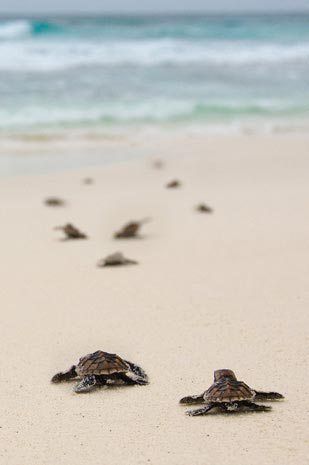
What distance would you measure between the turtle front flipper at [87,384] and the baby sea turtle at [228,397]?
462 mm

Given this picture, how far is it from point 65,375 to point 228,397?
3.02 feet

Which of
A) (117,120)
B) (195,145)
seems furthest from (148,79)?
(195,145)

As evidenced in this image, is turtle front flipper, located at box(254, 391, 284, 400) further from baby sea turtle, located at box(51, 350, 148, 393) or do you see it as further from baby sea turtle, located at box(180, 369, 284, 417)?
baby sea turtle, located at box(51, 350, 148, 393)

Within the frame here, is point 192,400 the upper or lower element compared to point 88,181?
lower

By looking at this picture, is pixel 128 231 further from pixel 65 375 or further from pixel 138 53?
pixel 138 53

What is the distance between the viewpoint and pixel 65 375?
4.06m

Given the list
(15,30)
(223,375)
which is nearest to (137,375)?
(223,375)

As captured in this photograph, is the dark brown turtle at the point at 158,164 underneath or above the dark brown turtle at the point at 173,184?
above

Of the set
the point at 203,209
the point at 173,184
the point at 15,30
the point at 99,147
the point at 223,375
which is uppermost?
the point at 15,30

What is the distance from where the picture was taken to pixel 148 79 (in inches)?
949

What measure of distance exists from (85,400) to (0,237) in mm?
3914

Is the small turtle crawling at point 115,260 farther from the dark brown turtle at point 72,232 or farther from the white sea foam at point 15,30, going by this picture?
the white sea foam at point 15,30

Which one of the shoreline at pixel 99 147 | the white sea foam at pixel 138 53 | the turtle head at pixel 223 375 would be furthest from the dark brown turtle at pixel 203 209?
the white sea foam at pixel 138 53

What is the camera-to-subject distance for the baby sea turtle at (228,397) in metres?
3.56
